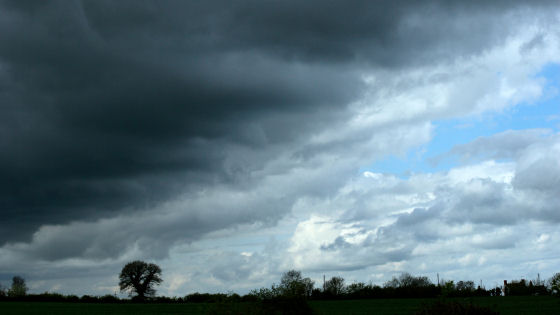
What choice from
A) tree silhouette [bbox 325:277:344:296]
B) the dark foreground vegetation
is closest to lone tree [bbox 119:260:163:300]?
the dark foreground vegetation

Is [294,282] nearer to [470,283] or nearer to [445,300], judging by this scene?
[445,300]

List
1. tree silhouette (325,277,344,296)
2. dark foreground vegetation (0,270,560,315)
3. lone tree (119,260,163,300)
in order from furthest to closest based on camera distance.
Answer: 1. lone tree (119,260,163,300)
2. tree silhouette (325,277,344,296)
3. dark foreground vegetation (0,270,560,315)

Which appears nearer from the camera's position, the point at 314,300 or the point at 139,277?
the point at 314,300

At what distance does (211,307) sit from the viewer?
17750 mm

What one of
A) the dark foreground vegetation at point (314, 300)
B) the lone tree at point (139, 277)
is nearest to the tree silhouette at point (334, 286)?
the dark foreground vegetation at point (314, 300)

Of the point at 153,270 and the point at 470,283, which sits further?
the point at 153,270

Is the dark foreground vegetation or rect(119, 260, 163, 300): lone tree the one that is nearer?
the dark foreground vegetation

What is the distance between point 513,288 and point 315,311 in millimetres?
87376

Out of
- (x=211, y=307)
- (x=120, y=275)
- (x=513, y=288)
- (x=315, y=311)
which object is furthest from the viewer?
(x=120, y=275)

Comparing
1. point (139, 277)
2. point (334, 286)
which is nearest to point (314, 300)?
point (334, 286)

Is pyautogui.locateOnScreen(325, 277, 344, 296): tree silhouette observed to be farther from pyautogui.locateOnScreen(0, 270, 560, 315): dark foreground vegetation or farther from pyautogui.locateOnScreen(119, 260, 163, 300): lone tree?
pyautogui.locateOnScreen(119, 260, 163, 300): lone tree

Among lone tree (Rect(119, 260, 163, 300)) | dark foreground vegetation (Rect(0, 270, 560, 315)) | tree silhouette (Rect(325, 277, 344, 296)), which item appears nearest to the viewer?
dark foreground vegetation (Rect(0, 270, 560, 315))

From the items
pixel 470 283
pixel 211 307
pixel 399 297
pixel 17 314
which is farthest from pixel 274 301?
pixel 470 283

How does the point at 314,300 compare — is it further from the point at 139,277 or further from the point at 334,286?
the point at 139,277
